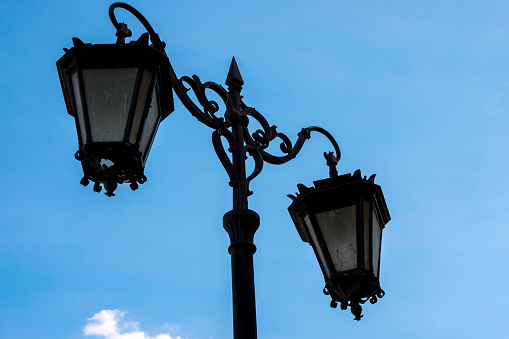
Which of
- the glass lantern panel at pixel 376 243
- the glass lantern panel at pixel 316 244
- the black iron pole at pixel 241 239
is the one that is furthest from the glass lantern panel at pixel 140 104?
the glass lantern panel at pixel 376 243

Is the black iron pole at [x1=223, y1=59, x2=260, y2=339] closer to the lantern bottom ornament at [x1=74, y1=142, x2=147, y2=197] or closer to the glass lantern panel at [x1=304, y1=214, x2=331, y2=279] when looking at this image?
the glass lantern panel at [x1=304, y1=214, x2=331, y2=279]

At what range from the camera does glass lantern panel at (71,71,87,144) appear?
14.6ft

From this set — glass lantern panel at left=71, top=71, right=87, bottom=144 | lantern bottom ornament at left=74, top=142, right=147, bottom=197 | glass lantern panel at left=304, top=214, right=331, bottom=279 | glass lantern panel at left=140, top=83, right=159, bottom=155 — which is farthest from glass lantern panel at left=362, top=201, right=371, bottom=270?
glass lantern panel at left=71, top=71, right=87, bottom=144

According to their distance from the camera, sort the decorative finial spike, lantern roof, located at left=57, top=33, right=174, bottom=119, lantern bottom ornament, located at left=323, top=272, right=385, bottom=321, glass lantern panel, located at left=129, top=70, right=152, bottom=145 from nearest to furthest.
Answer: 1. glass lantern panel, located at left=129, top=70, right=152, bottom=145
2. lantern roof, located at left=57, top=33, right=174, bottom=119
3. lantern bottom ornament, located at left=323, top=272, right=385, bottom=321
4. the decorative finial spike

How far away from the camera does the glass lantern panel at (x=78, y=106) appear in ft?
14.6

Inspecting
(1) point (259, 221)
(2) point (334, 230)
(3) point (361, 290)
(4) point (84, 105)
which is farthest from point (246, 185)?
(4) point (84, 105)

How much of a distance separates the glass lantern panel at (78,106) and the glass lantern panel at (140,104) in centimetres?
27

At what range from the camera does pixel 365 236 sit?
5.56 meters

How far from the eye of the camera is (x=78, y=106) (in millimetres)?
4598

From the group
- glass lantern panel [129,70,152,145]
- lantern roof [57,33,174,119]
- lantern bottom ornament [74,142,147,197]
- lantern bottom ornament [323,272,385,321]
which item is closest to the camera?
lantern bottom ornament [74,142,147,197]

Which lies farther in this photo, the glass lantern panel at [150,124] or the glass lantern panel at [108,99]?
the glass lantern panel at [150,124]

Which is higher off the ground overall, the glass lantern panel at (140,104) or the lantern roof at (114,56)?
the lantern roof at (114,56)

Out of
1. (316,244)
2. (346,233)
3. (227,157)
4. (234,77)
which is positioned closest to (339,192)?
(346,233)

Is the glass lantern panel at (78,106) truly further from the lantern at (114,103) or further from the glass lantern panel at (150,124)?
the glass lantern panel at (150,124)
